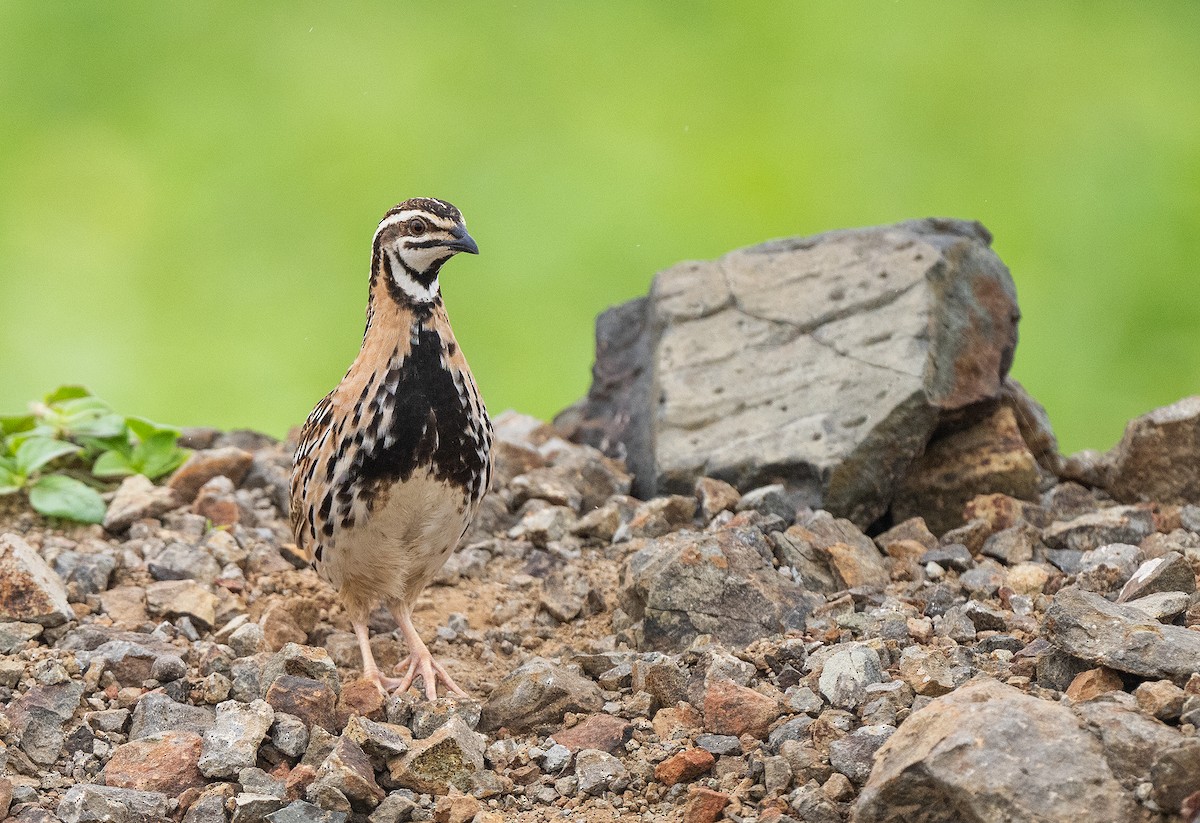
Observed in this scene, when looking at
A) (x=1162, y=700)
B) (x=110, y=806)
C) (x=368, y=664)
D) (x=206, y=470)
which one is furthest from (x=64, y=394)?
(x=1162, y=700)

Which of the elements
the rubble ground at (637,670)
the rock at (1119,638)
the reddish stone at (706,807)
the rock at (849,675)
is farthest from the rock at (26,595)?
the rock at (1119,638)

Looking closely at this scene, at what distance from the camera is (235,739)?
5066 mm

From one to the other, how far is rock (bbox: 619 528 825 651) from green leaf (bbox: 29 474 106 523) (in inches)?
130

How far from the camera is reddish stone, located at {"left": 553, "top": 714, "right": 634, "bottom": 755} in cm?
513

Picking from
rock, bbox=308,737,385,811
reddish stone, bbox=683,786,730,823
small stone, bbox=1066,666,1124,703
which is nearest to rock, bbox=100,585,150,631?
rock, bbox=308,737,385,811

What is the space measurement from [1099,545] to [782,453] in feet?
5.58

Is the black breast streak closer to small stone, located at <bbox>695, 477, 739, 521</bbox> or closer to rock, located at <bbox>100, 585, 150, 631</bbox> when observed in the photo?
rock, located at <bbox>100, 585, 150, 631</bbox>

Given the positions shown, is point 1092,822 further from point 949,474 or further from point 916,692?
point 949,474

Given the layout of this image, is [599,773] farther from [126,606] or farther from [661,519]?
[126,606]

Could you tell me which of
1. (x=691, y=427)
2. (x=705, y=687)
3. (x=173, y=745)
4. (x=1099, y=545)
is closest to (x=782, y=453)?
(x=691, y=427)

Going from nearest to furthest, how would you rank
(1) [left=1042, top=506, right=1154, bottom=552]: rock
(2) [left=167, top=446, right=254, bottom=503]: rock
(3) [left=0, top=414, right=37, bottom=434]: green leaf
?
(1) [left=1042, top=506, right=1154, bottom=552]: rock → (2) [left=167, top=446, right=254, bottom=503]: rock → (3) [left=0, top=414, right=37, bottom=434]: green leaf

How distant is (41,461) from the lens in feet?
25.8

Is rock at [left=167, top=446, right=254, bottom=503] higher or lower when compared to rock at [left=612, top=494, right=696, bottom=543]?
higher

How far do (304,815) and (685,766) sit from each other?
4.29 ft
